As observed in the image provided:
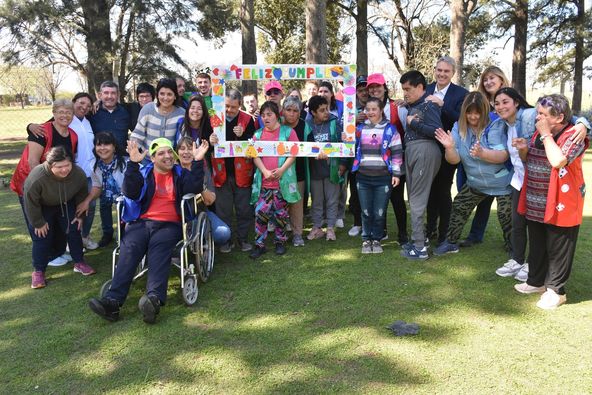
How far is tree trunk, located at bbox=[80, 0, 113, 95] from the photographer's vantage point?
1121cm

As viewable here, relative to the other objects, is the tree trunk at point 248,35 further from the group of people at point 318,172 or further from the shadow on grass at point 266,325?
the shadow on grass at point 266,325

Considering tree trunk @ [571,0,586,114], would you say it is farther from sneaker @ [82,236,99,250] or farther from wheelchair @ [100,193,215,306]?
sneaker @ [82,236,99,250]

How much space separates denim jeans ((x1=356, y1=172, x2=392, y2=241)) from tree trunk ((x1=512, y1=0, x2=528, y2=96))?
616 inches

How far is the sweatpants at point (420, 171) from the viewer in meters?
4.28

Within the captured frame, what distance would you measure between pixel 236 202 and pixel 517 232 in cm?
271

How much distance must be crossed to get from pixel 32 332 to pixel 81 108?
2410 millimetres

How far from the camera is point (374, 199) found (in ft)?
15.3

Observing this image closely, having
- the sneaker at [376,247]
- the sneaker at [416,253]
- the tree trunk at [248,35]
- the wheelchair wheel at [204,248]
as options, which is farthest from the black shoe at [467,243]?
the tree trunk at [248,35]

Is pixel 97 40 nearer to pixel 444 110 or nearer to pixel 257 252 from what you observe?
pixel 257 252

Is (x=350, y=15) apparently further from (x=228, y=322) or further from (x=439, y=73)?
(x=228, y=322)

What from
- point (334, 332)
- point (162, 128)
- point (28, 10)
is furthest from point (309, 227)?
point (28, 10)

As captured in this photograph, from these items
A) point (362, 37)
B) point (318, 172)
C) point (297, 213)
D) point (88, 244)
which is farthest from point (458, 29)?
point (88, 244)

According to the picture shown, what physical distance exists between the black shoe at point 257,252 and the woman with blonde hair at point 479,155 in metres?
2.04

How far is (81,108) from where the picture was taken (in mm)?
4801
